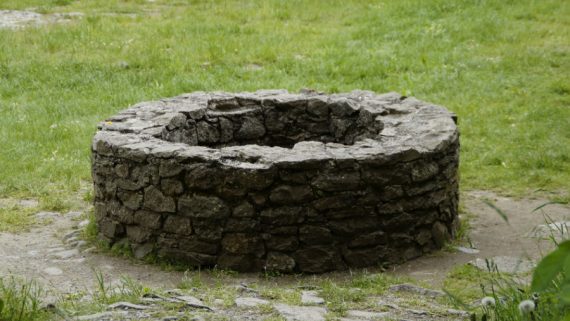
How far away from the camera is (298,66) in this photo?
1388 centimetres

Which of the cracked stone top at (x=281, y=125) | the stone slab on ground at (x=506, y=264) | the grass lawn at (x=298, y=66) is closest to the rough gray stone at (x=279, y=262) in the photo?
the cracked stone top at (x=281, y=125)

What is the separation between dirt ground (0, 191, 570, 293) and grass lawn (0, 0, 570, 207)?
833 mm

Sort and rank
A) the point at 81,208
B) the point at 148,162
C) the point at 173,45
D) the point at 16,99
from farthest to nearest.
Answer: the point at 173,45
the point at 16,99
the point at 81,208
the point at 148,162

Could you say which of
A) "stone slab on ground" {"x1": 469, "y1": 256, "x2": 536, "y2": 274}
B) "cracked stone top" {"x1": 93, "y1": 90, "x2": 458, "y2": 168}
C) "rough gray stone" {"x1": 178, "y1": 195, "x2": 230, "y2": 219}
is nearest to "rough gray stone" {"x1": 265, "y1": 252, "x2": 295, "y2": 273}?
"rough gray stone" {"x1": 178, "y1": 195, "x2": 230, "y2": 219}

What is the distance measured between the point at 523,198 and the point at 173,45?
7.27 m

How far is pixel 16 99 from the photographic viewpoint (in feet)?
42.0

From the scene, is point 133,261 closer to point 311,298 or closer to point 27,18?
point 311,298

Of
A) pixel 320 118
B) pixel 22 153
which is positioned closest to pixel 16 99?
pixel 22 153

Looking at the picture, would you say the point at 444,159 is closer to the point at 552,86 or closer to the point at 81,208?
the point at 81,208

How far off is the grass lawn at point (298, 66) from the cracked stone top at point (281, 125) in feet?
4.71

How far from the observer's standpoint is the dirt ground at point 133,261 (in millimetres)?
7285

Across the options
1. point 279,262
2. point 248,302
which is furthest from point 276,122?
point 248,302

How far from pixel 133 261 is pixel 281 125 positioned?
2526 millimetres

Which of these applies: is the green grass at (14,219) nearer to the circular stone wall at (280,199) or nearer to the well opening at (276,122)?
the circular stone wall at (280,199)
